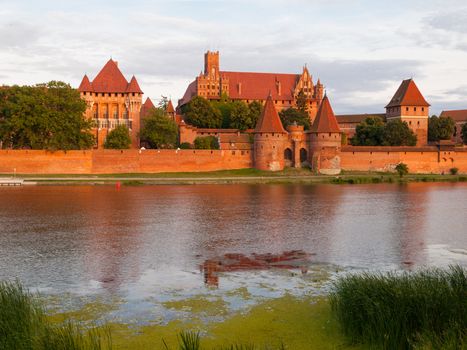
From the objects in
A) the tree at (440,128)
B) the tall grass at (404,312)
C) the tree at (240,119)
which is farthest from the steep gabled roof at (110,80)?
the tall grass at (404,312)

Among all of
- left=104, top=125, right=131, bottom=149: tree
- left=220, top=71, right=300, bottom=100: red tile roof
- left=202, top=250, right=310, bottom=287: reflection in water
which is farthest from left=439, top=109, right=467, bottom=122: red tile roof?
left=202, top=250, right=310, bottom=287: reflection in water

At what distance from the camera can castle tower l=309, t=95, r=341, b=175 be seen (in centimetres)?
4906

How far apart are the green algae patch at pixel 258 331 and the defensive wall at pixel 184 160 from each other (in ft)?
131

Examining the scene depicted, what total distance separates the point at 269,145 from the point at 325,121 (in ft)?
17.7

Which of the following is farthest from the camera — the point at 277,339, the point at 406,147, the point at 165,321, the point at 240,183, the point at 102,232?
the point at 406,147

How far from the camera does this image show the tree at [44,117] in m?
45.9

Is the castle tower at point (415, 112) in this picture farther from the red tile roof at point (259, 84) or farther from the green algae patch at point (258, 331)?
the green algae patch at point (258, 331)

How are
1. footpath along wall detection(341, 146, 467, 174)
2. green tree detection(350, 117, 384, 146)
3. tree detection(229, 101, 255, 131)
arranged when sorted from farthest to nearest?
tree detection(229, 101, 255, 131), green tree detection(350, 117, 384, 146), footpath along wall detection(341, 146, 467, 174)

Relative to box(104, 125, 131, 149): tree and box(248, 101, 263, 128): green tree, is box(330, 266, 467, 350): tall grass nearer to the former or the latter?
box(104, 125, 131, 149): tree

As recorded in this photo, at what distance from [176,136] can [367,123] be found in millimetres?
20432

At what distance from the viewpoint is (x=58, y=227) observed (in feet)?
63.6

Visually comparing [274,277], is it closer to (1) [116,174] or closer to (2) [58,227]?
(2) [58,227]

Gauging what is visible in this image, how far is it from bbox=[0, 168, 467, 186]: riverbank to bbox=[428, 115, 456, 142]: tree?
1496 centimetres

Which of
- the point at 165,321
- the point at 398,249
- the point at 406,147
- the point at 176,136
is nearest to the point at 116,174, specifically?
the point at 176,136
